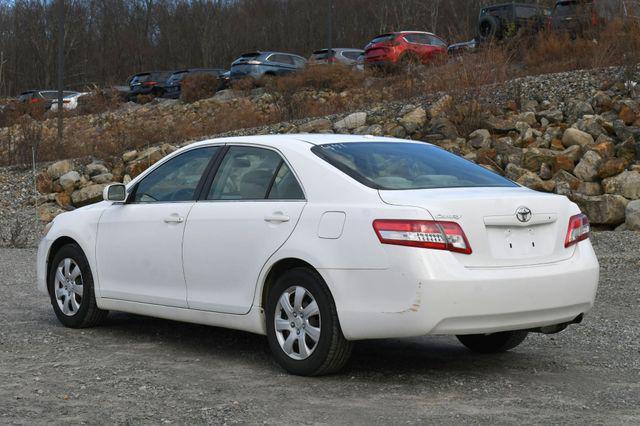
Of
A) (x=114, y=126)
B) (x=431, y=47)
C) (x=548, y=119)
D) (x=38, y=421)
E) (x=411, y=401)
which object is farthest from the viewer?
(x=431, y=47)

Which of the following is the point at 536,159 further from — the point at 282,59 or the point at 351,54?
the point at 351,54

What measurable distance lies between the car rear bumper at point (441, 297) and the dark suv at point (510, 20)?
22.6 meters

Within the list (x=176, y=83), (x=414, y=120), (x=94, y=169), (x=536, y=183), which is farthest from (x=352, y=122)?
(x=176, y=83)

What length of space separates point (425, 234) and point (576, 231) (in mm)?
1188

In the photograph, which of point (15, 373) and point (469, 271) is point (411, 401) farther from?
point (15, 373)

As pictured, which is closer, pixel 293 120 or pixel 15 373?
pixel 15 373

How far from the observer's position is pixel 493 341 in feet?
24.0

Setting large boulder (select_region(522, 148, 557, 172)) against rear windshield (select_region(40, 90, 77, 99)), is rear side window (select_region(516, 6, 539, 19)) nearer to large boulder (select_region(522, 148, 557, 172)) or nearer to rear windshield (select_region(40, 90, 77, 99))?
large boulder (select_region(522, 148, 557, 172))

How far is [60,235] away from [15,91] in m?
68.8

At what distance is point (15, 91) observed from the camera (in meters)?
73.9

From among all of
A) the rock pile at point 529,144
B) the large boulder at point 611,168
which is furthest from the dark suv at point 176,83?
the large boulder at point 611,168

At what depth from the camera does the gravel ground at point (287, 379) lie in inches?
218

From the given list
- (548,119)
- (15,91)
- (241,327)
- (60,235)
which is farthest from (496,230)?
(15,91)

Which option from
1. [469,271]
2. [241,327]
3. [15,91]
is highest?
[469,271]
